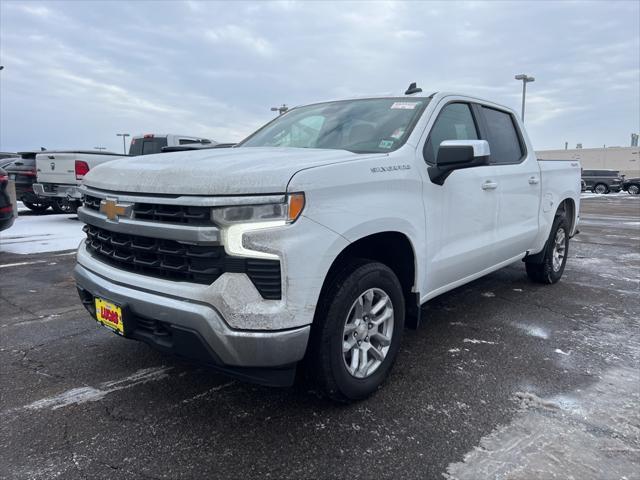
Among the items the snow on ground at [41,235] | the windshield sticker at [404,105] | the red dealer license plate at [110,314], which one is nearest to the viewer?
the red dealer license plate at [110,314]

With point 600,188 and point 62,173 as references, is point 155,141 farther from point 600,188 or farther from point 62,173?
point 600,188

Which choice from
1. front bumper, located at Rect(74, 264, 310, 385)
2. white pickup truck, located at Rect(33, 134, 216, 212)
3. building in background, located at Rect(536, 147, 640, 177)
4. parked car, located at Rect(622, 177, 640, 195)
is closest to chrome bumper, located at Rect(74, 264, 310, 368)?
front bumper, located at Rect(74, 264, 310, 385)

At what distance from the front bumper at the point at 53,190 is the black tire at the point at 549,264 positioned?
30.6 ft

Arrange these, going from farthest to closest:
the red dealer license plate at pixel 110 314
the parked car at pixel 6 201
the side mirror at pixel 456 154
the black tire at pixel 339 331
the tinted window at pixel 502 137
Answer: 1. the parked car at pixel 6 201
2. the tinted window at pixel 502 137
3. the side mirror at pixel 456 154
4. the red dealer license plate at pixel 110 314
5. the black tire at pixel 339 331

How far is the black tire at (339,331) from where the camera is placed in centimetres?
257

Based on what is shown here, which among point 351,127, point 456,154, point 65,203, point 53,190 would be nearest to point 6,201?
point 53,190

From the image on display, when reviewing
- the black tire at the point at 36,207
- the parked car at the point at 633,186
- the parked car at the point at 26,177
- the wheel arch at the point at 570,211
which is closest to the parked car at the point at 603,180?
the parked car at the point at 633,186

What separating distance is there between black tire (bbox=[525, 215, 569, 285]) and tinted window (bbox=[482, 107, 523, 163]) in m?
1.19

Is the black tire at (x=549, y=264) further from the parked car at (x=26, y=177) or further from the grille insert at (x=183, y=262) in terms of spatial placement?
the parked car at (x=26, y=177)

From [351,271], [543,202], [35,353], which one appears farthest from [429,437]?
[543,202]

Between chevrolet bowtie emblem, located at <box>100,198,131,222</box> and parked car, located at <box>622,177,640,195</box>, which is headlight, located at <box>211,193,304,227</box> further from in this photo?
parked car, located at <box>622,177,640,195</box>

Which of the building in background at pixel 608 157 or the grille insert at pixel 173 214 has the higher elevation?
the building in background at pixel 608 157

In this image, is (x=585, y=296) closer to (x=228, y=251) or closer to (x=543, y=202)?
(x=543, y=202)

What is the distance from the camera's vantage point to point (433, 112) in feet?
11.7
